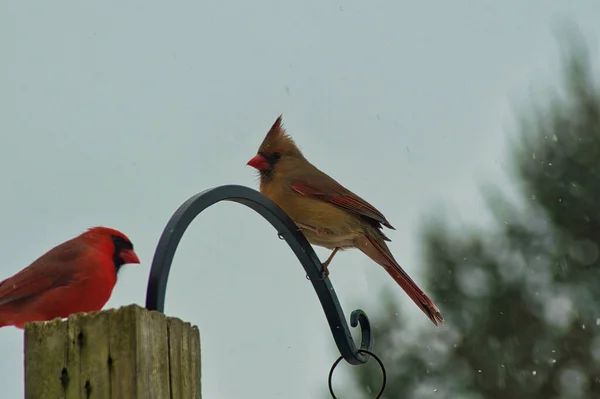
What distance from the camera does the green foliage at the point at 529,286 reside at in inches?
471

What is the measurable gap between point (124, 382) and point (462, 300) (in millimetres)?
11117

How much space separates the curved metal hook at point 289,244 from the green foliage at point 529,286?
8.60 metres

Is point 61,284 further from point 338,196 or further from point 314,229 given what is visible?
point 338,196

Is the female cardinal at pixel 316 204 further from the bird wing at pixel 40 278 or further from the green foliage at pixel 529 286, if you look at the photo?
the green foliage at pixel 529 286

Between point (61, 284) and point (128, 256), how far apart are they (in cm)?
39

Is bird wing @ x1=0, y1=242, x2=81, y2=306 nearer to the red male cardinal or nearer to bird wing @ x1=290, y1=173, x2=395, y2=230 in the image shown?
the red male cardinal

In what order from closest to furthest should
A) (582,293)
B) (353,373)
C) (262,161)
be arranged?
(262,161), (353,373), (582,293)

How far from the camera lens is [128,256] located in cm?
344

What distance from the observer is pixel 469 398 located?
1211 centimetres

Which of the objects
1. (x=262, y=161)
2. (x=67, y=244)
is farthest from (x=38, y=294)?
(x=262, y=161)

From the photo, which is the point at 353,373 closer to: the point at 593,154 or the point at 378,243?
the point at 593,154

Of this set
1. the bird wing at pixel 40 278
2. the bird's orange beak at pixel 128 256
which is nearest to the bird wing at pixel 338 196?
the bird's orange beak at pixel 128 256

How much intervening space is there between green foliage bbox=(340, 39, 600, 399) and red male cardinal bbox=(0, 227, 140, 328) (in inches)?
319

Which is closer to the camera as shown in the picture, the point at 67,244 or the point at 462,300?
the point at 67,244
